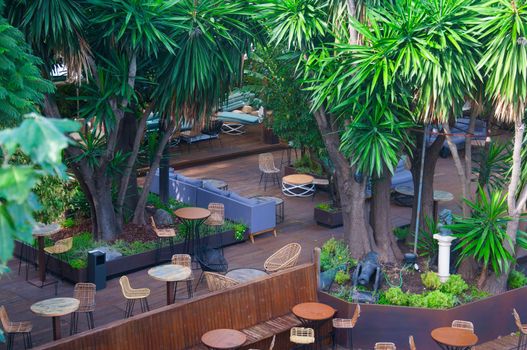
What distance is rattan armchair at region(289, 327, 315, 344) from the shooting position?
1220 centimetres

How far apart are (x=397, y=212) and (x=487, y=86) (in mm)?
6523

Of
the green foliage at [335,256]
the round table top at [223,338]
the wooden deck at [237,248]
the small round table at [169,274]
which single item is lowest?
the wooden deck at [237,248]

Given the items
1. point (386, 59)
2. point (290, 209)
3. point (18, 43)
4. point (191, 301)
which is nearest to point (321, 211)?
point (290, 209)

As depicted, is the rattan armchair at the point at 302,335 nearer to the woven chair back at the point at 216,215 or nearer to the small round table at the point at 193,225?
the small round table at the point at 193,225

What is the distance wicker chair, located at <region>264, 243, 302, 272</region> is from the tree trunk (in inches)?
64.5

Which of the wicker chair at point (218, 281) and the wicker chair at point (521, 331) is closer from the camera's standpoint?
the wicker chair at point (521, 331)

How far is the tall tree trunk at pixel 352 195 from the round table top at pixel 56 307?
16.6 ft

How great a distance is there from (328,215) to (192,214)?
3334 millimetres

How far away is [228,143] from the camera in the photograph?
85.2ft

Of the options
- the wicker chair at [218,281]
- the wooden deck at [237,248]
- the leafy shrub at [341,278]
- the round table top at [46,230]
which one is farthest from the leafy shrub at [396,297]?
the round table top at [46,230]

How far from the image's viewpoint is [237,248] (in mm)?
17312

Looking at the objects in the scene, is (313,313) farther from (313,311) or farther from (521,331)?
(521,331)

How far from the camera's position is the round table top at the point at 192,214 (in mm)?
16250

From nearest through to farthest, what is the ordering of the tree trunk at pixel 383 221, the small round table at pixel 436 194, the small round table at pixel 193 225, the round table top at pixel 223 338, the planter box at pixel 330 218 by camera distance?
the round table top at pixel 223 338, the tree trunk at pixel 383 221, the small round table at pixel 193 225, the small round table at pixel 436 194, the planter box at pixel 330 218
